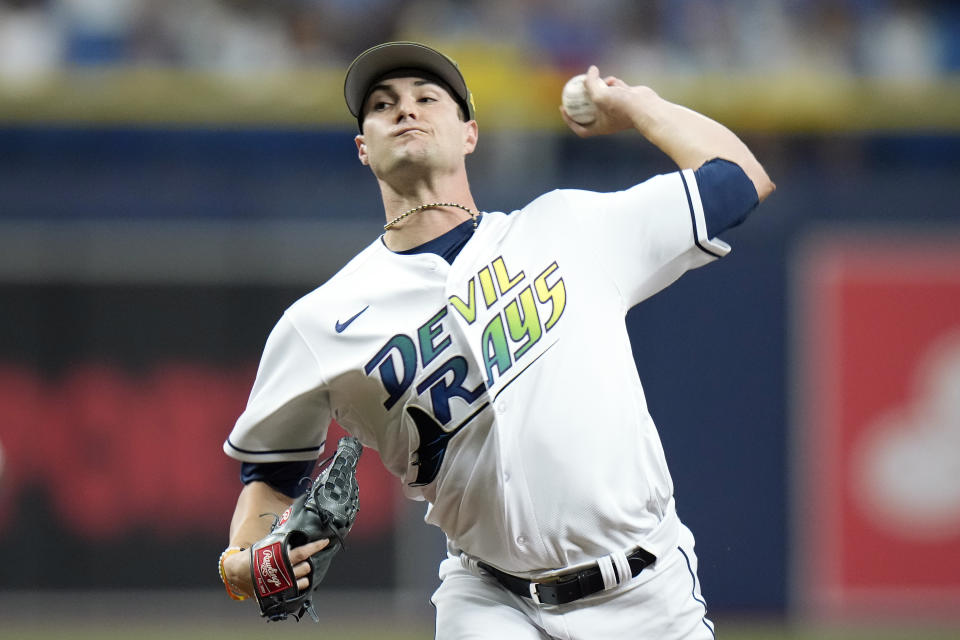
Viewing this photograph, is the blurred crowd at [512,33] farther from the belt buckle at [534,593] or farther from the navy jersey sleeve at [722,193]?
the belt buckle at [534,593]

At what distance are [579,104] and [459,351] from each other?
0.79 metres

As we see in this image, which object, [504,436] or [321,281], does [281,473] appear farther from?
[321,281]

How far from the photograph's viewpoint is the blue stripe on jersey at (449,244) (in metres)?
3.62

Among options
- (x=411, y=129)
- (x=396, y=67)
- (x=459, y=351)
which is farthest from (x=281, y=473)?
(x=396, y=67)

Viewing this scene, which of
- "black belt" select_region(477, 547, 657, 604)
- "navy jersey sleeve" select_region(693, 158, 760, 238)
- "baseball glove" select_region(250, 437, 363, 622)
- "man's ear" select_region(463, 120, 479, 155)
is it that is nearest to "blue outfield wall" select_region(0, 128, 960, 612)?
"man's ear" select_region(463, 120, 479, 155)

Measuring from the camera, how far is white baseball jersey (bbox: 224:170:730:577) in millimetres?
3373

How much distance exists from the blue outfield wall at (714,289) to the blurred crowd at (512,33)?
3.23ft

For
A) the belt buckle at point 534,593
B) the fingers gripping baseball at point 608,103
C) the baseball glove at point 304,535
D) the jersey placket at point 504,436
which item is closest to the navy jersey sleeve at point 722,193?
the fingers gripping baseball at point 608,103

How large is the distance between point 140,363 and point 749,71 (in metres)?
4.33

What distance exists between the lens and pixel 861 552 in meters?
8.21

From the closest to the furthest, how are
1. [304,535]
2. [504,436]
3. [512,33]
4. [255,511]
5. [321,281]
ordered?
1. [304,535]
2. [504,436]
3. [255,511]
4. [321,281]
5. [512,33]

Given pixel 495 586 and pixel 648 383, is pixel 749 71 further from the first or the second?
pixel 495 586

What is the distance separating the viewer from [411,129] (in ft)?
11.7

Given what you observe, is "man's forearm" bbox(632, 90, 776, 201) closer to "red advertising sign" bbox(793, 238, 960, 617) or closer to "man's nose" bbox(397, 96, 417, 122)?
"man's nose" bbox(397, 96, 417, 122)
